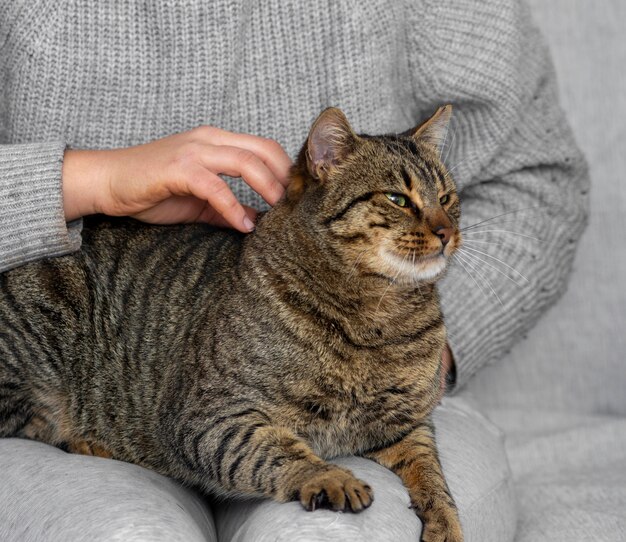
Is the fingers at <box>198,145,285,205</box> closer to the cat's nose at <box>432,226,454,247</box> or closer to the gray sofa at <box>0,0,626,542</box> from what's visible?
the cat's nose at <box>432,226,454,247</box>

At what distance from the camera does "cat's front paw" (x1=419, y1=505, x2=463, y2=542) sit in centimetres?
126

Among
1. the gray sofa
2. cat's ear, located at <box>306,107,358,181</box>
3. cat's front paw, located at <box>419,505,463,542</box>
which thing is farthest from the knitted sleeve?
cat's front paw, located at <box>419,505,463,542</box>

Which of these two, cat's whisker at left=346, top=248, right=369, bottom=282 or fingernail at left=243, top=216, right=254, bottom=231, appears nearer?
cat's whisker at left=346, top=248, right=369, bottom=282

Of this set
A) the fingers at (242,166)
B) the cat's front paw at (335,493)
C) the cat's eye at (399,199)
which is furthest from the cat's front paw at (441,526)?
the fingers at (242,166)

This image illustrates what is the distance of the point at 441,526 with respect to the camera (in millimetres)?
1273

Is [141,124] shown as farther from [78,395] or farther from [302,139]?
[78,395]

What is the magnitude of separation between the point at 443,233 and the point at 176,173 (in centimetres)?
44

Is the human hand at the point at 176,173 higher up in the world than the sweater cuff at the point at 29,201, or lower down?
higher up

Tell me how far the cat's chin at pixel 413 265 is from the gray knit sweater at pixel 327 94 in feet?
1.47

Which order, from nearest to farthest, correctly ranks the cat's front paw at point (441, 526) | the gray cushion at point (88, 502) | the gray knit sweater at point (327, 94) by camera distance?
the gray cushion at point (88, 502)
the cat's front paw at point (441, 526)
the gray knit sweater at point (327, 94)

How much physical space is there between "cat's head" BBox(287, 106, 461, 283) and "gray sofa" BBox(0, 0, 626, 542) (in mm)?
330

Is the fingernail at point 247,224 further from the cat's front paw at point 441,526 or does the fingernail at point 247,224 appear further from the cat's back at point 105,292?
the cat's front paw at point 441,526

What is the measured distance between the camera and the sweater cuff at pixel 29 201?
59.7 inches

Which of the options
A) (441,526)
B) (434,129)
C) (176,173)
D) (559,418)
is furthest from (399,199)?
(559,418)
